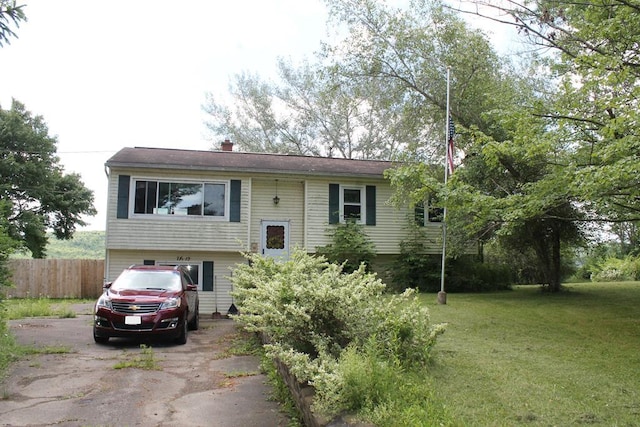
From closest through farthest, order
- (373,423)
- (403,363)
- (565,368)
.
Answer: (373,423) → (403,363) → (565,368)

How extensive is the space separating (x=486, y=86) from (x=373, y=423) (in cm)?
1352

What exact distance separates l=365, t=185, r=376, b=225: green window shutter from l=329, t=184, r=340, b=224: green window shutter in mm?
1074

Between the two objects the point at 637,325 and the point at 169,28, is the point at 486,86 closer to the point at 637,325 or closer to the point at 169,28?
the point at 637,325

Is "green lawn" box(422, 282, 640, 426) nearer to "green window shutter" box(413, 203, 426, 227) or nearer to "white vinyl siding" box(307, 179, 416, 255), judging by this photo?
"white vinyl siding" box(307, 179, 416, 255)

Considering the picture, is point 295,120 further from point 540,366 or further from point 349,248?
point 540,366

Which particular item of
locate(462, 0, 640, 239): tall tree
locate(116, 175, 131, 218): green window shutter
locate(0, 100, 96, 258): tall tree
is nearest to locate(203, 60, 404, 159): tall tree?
locate(0, 100, 96, 258): tall tree

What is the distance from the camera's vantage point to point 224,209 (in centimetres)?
1709

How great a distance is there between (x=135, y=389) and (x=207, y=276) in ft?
36.6

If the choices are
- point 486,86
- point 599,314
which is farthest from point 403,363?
point 486,86

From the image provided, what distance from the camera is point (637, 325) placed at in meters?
9.31

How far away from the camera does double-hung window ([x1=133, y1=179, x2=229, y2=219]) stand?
653 inches

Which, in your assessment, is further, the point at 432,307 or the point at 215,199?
the point at 215,199

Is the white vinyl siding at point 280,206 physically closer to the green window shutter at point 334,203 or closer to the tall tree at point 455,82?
the green window shutter at point 334,203

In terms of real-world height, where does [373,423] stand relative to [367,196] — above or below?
below
